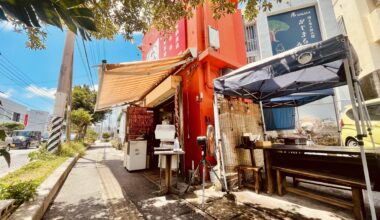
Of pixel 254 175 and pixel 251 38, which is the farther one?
pixel 251 38

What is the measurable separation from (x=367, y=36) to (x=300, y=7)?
8312 millimetres

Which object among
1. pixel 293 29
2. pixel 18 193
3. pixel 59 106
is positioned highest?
pixel 293 29

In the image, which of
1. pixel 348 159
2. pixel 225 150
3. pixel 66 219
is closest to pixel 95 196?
pixel 66 219

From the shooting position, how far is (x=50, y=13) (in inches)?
33.0

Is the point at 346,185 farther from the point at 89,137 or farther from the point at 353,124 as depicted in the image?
the point at 89,137

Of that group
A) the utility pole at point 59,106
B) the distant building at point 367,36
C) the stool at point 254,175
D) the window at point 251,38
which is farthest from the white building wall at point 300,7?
the utility pole at point 59,106

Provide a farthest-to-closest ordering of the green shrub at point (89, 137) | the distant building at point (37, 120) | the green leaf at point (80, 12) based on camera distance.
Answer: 1. the distant building at point (37, 120)
2. the green shrub at point (89, 137)
3. the green leaf at point (80, 12)

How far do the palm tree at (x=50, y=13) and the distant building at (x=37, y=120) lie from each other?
4679cm

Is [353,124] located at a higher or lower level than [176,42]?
lower

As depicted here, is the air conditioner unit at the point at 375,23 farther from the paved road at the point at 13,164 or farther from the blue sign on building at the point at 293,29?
the paved road at the point at 13,164

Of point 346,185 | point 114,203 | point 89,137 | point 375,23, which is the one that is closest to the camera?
point 346,185

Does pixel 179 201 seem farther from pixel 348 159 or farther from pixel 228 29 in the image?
pixel 228 29

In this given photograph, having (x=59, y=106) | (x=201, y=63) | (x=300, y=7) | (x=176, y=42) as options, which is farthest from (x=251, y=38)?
(x=59, y=106)

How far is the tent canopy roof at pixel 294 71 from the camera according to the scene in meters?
2.25
